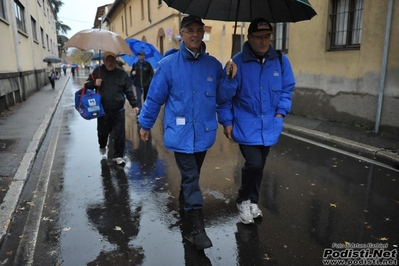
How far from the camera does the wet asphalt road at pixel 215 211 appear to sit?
3004mm

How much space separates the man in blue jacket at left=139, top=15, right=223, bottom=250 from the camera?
2.95 metres

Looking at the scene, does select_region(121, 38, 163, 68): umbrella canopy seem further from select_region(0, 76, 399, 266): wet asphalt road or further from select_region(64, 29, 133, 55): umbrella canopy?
select_region(0, 76, 399, 266): wet asphalt road

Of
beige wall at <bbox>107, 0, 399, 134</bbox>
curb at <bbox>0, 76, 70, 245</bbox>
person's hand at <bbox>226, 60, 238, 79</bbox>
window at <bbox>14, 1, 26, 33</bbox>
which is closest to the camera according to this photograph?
person's hand at <bbox>226, 60, 238, 79</bbox>

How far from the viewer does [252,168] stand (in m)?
3.28

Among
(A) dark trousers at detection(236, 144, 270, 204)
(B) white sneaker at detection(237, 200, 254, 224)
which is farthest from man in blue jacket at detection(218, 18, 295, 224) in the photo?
(B) white sneaker at detection(237, 200, 254, 224)

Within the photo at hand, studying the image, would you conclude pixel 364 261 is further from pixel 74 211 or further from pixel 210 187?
pixel 74 211

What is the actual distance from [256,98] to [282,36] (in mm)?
8191

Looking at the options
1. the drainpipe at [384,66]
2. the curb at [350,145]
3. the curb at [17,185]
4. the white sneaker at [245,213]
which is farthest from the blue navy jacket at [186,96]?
the drainpipe at [384,66]

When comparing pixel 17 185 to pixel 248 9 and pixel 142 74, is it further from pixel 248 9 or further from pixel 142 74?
pixel 142 74

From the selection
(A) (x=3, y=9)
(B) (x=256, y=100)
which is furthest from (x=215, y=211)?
(A) (x=3, y=9)

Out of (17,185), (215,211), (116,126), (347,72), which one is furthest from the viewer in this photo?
(347,72)

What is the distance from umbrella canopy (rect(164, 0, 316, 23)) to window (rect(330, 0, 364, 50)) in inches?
214

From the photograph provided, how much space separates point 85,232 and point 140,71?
7.75 m

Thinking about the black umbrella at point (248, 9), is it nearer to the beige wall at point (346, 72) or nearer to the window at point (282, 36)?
the beige wall at point (346, 72)
